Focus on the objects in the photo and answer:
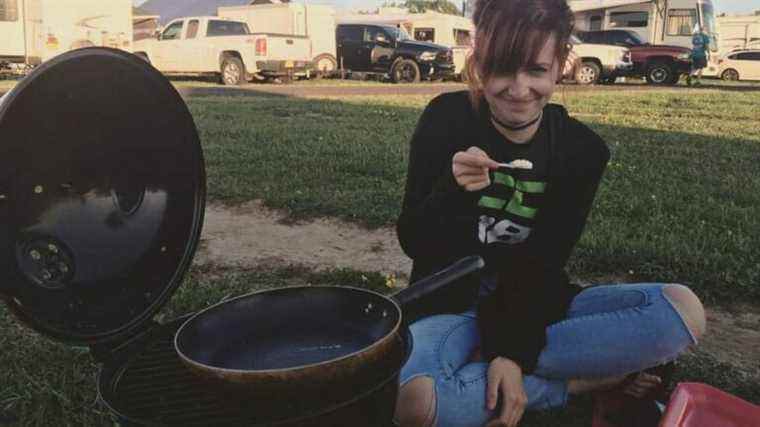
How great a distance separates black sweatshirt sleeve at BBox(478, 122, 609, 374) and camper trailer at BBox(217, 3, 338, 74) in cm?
1940

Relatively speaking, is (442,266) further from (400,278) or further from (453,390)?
(400,278)

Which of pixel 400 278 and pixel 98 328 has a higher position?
pixel 98 328

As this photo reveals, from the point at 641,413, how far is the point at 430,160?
104cm

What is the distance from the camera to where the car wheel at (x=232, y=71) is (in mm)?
18594

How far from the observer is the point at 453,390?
6.84 feet

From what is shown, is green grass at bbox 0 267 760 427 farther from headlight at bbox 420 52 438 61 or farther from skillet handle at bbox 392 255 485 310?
headlight at bbox 420 52 438 61

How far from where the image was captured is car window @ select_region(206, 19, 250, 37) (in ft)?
62.0

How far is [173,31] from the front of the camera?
1927 centimetres

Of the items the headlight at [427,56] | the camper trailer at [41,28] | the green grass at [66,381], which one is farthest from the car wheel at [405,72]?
the green grass at [66,381]

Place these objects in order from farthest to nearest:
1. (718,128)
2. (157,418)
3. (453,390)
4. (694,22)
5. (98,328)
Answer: (694,22)
(718,128)
(453,390)
(98,328)
(157,418)

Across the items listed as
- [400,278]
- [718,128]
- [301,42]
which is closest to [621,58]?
[301,42]

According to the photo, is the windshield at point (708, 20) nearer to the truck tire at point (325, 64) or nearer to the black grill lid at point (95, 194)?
the truck tire at point (325, 64)

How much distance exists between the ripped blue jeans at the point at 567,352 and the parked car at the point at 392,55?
19.1 m

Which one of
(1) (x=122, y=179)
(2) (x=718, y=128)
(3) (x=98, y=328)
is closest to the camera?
(3) (x=98, y=328)
